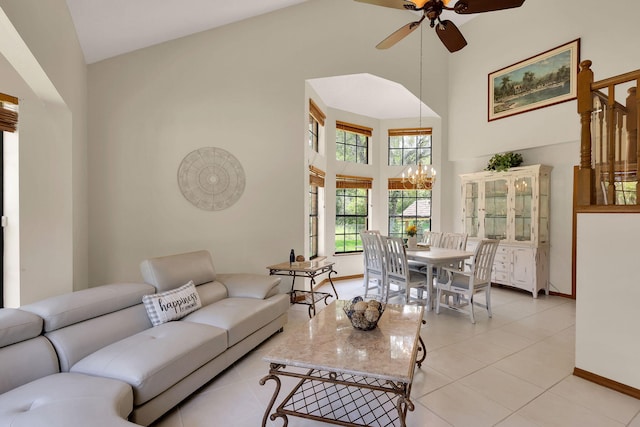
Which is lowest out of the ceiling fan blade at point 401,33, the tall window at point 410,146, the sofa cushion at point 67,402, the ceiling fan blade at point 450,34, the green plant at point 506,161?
the sofa cushion at point 67,402

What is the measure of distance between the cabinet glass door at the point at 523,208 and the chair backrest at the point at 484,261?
62.0 inches

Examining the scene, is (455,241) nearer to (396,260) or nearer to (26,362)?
(396,260)

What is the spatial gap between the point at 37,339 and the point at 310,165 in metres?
3.74

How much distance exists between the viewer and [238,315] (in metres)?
2.70

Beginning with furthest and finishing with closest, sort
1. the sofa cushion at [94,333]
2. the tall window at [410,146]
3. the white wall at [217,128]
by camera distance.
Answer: the tall window at [410,146] → the white wall at [217,128] → the sofa cushion at [94,333]

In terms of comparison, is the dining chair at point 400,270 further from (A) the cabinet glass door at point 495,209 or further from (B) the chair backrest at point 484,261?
(A) the cabinet glass door at point 495,209

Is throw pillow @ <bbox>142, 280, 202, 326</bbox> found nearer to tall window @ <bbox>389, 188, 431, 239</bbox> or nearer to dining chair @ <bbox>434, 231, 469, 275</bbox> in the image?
dining chair @ <bbox>434, 231, 469, 275</bbox>

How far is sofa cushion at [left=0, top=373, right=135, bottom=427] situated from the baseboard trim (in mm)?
3036

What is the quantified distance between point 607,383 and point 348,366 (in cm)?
211

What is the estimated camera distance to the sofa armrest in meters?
3.30

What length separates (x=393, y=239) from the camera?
4090 mm

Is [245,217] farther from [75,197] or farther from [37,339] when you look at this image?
[37,339]

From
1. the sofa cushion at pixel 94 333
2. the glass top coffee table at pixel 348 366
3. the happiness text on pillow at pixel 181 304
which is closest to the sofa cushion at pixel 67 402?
the sofa cushion at pixel 94 333

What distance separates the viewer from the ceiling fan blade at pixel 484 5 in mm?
2330
